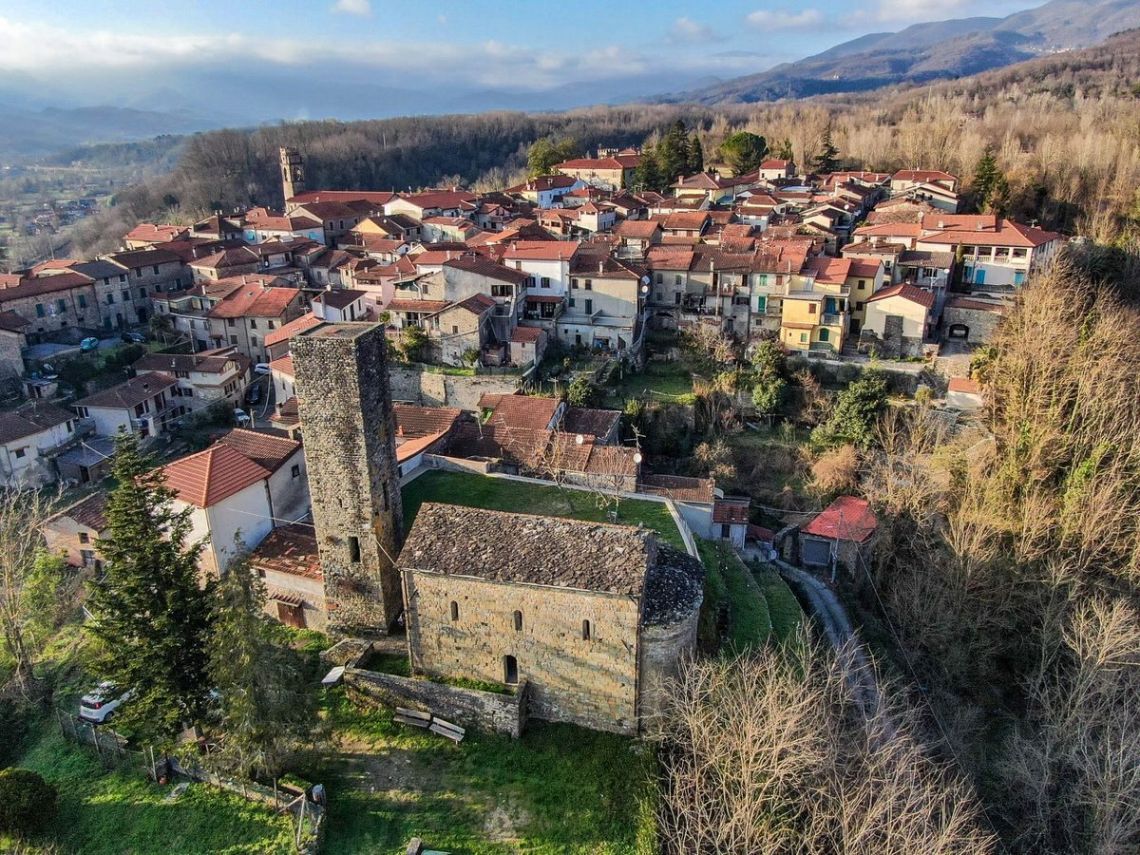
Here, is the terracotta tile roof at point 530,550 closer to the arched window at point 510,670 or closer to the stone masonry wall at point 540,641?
the stone masonry wall at point 540,641

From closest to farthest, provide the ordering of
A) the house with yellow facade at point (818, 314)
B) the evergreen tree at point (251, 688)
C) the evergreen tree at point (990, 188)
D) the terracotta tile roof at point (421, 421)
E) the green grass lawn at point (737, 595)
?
the evergreen tree at point (251, 688) → the green grass lawn at point (737, 595) → the terracotta tile roof at point (421, 421) → the house with yellow facade at point (818, 314) → the evergreen tree at point (990, 188)

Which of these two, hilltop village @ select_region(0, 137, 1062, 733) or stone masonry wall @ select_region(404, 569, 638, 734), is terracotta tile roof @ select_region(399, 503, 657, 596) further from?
stone masonry wall @ select_region(404, 569, 638, 734)

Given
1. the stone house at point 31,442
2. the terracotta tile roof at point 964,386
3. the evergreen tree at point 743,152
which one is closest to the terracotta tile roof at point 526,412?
the terracotta tile roof at point 964,386

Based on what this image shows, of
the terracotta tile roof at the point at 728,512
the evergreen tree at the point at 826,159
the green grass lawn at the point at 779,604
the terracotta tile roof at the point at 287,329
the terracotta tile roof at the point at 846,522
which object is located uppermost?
the evergreen tree at the point at 826,159

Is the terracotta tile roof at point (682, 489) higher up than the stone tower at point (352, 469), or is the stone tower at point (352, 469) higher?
the stone tower at point (352, 469)

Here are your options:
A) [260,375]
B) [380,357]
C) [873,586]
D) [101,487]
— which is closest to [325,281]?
[260,375]

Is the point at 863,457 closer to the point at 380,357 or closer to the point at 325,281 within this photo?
the point at 380,357

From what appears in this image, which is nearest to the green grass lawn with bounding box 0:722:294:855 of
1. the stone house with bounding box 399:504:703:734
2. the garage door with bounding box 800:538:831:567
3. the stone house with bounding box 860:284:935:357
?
the stone house with bounding box 399:504:703:734
